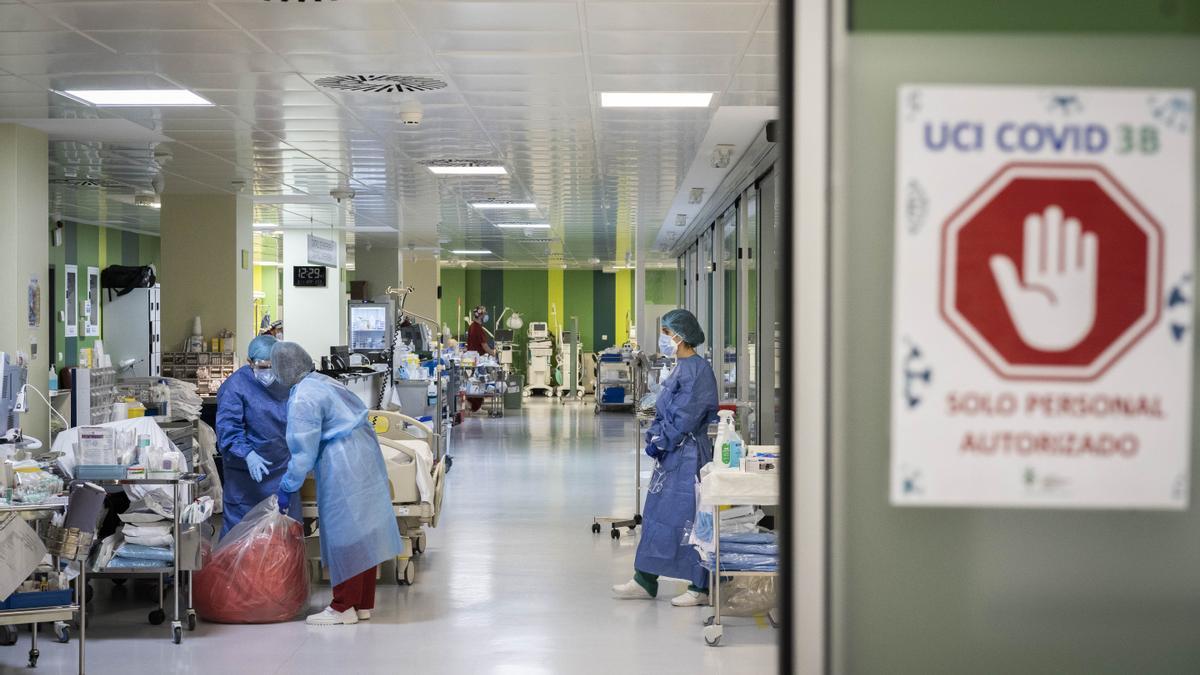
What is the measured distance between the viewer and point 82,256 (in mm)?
17844

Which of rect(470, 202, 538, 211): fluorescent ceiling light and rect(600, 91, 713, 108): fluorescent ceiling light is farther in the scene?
rect(470, 202, 538, 211): fluorescent ceiling light

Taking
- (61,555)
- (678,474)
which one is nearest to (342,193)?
(678,474)

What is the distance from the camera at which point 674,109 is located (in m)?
7.19

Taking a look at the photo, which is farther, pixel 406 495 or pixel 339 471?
pixel 406 495

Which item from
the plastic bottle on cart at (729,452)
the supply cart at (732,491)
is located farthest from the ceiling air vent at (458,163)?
the supply cart at (732,491)

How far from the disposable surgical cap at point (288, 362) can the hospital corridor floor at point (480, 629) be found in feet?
4.37

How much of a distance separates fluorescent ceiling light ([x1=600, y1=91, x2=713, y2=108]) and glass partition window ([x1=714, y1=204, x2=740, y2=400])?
323 centimetres

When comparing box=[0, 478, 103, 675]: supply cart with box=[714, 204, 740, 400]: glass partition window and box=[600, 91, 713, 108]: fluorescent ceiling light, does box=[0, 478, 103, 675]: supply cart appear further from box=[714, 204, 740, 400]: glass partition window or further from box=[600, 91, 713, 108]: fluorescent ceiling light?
box=[714, 204, 740, 400]: glass partition window

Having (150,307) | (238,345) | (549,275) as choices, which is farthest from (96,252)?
(549,275)

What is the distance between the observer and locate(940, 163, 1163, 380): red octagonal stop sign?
1866 mm

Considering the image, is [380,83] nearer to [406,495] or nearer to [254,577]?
[406,495]

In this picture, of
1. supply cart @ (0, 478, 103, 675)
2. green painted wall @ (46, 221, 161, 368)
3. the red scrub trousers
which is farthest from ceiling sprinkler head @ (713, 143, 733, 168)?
green painted wall @ (46, 221, 161, 368)

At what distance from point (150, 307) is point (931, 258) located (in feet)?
39.1

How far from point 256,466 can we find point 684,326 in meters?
2.64
